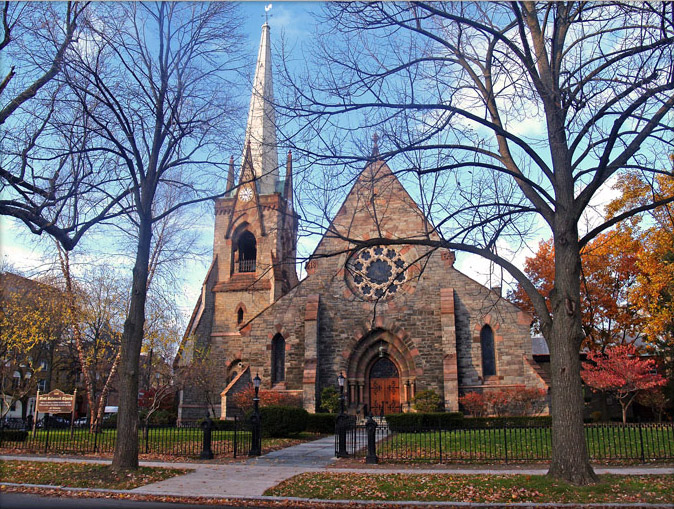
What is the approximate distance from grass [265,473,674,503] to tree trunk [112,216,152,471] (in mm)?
3637

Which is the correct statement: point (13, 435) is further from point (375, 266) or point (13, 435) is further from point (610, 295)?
point (610, 295)

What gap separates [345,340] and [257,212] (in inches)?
500

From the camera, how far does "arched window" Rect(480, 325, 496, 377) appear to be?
84.4ft

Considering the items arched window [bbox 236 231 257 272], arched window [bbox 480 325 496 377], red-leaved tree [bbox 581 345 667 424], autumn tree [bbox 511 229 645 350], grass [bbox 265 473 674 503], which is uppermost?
arched window [bbox 236 231 257 272]

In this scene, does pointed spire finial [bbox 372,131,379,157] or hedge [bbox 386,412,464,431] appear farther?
hedge [bbox 386,412,464,431]

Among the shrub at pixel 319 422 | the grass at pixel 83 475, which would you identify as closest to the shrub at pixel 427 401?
the shrub at pixel 319 422

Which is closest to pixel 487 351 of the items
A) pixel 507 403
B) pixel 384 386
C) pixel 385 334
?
pixel 507 403

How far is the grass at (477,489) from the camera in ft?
29.8

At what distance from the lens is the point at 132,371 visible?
1257 cm

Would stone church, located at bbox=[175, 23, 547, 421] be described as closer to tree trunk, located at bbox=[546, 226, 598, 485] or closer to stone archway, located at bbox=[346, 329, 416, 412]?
stone archway, located at bbox=[346, 329, 416, 412]

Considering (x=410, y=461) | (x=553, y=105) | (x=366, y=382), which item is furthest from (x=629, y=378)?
(x=553, y=105)

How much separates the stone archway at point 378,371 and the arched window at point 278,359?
→ 136 inches

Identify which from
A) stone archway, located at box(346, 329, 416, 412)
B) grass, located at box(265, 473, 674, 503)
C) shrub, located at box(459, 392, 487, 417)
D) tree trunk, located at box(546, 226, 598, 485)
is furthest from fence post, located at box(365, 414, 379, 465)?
stone archway, located at box(346, 329, 416, 412)

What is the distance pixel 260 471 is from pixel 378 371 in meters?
15.4
